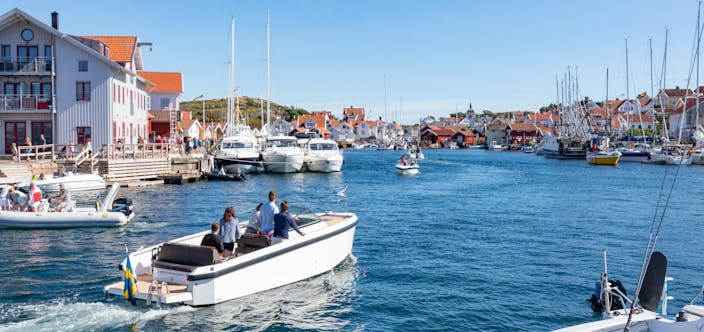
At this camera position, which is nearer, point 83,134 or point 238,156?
point 83,134

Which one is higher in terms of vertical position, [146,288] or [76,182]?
[76,182]

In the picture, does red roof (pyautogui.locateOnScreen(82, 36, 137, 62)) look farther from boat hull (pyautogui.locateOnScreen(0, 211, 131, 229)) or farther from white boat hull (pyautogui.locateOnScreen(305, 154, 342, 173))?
boat hull (pyautogui.locateOnScreen(0, 211, 131, 229))

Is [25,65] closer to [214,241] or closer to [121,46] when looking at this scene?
[121,46]

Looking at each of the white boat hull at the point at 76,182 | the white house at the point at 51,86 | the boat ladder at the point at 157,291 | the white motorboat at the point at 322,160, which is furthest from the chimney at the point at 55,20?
the boat ladder at the point at 157,291

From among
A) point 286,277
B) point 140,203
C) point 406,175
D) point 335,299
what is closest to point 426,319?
point 335,299

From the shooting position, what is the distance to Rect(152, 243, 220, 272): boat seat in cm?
1339

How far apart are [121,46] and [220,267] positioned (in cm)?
4235

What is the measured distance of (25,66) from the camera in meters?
42.7

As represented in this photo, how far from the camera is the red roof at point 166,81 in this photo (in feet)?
224

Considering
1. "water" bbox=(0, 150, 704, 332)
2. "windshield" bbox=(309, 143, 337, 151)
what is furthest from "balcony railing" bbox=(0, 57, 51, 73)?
"windshield" bbox=(309, 143, 337, 151)

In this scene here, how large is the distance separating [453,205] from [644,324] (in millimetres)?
27611

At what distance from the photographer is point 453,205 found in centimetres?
3644

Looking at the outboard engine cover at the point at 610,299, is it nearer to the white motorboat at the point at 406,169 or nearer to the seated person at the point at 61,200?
the seated person at the point at 61,200

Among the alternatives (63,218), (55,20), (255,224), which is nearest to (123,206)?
(63,218)
